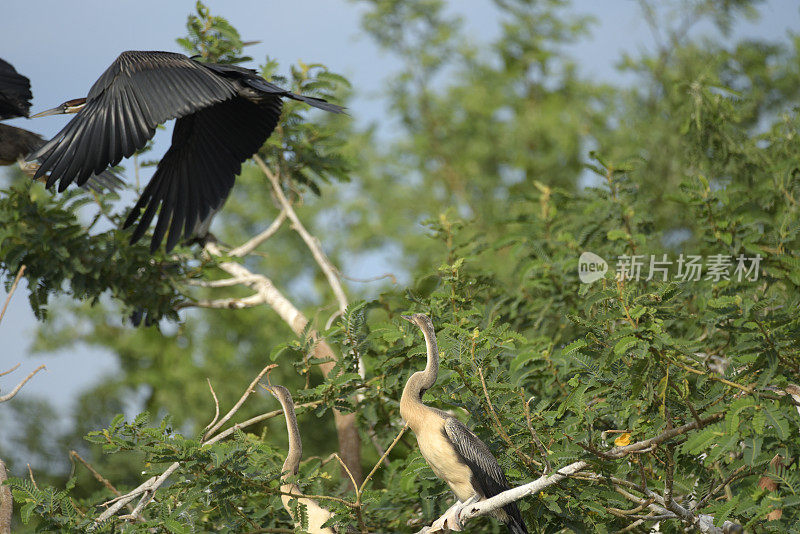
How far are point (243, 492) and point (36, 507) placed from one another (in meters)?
0.86

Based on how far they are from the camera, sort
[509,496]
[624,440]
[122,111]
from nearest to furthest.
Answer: [509,496]
[624,440]
[122,111]

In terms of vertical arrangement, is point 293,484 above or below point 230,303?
below

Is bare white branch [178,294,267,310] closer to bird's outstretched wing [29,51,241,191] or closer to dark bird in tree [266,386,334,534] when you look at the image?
dark bird in tree [266,386,334,534]

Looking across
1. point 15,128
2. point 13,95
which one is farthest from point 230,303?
point 13,95

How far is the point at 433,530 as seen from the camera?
3.45 m

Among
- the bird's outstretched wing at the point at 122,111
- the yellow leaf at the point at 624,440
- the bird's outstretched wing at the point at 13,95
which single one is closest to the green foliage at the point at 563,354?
the yellow leaf at the point at 624,440

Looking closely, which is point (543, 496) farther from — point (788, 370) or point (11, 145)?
point (11, 145)

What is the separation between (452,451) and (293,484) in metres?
0.77

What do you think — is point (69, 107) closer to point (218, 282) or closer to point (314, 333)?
point (218, 282)

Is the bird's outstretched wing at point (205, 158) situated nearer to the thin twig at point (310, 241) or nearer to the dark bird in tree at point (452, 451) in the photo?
the thin twig at point (310, 241)

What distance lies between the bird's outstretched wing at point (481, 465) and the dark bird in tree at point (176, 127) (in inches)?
77.3

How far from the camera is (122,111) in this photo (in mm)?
4082

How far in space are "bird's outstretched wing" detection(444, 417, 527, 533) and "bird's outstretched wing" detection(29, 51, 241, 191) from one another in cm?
198

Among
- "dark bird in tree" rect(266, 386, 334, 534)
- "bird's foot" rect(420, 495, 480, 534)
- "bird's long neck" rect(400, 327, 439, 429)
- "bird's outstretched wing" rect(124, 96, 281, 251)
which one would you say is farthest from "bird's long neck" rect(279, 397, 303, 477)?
"bird's outstretched wing" rect(124, 96, 281, 251)
